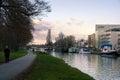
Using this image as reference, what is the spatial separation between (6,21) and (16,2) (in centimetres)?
336

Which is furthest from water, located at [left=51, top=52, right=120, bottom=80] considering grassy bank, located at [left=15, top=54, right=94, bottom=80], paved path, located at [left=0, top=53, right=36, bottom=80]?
paved path, located at [left=0, top=53, right=36, bottom=80]

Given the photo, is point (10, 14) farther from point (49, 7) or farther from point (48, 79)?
point (48, 79)

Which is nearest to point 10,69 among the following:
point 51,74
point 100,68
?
point 51,74

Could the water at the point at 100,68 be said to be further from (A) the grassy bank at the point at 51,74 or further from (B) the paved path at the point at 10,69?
(B) the paved path at the point at 10,69

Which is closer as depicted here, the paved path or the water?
the paved path

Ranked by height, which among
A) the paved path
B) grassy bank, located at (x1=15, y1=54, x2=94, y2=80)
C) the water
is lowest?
the water

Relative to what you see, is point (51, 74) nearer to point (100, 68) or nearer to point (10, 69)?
point (10, 69)

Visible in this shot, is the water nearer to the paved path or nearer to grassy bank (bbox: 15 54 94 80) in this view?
grassy bank (bbox: 15 54 94 80)

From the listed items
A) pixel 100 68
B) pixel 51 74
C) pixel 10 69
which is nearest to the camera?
pixel 51 74

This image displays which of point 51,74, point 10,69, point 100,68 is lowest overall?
point 100,68

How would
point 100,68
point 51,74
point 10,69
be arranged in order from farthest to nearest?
point 100,68 < point 10,69 < point 51,74

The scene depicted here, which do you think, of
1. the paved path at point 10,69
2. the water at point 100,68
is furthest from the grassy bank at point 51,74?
the water at point 100,68

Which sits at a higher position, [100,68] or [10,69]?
[10,69]

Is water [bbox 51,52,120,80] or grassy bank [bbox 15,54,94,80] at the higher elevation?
grassy bank [bbox 15,54,94,80]
